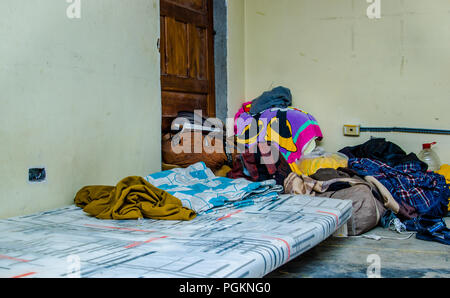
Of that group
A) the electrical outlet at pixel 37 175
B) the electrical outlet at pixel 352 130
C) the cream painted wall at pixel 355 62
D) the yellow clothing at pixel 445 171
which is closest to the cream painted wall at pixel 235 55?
the cream painted wall at pixel 355 62

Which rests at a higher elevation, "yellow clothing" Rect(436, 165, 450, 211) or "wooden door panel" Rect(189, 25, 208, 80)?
"wooden door panel" Rect(189, 25, 208, 80)

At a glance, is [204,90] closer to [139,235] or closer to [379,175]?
[379,175]

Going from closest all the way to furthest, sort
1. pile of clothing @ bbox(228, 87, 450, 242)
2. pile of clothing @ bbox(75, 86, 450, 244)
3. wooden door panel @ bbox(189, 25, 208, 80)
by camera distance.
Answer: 1. pile of clothing @ bbox(75, 86, 450, 244)
2. pile of clothing @ bbox(228, 87, 450, 242)
3. wooden door panel @ bbox(189, 25, 208, 80)

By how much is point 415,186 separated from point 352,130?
111 cm

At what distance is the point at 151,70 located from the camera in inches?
134

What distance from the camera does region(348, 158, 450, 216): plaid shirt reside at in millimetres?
3145

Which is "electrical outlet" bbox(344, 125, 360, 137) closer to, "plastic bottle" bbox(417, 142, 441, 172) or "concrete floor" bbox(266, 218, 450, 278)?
"plastic bottle" bbox(417, 142, 441, 172)

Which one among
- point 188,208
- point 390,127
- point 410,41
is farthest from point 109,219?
point 410,41

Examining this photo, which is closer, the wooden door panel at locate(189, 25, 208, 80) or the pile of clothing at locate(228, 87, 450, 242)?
the pile of clothing at locate(228, 87, 450, 242)

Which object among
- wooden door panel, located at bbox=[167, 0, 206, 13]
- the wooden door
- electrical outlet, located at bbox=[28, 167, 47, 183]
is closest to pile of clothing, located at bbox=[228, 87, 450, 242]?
the wooden door

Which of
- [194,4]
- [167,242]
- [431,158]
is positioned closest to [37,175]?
[167,242]

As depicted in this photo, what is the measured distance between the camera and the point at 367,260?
2.33 meters

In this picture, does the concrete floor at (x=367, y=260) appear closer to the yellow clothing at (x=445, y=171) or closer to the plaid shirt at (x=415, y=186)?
the plaid shirt at (x=415, y=186)

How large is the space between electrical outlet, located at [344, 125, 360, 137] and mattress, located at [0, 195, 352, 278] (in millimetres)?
1748
